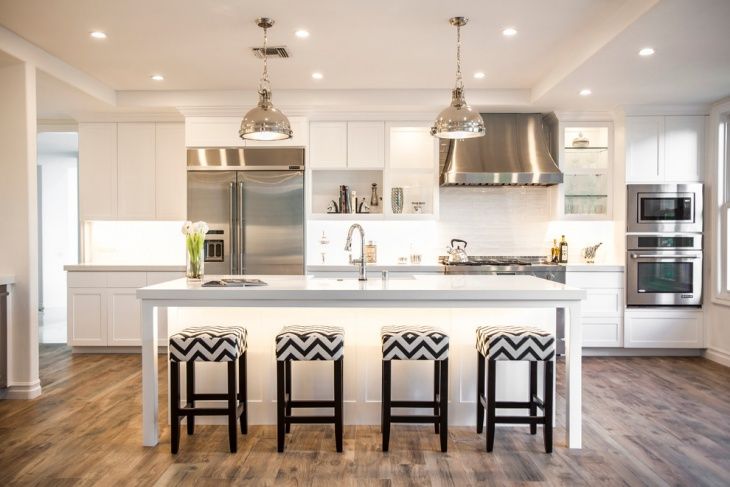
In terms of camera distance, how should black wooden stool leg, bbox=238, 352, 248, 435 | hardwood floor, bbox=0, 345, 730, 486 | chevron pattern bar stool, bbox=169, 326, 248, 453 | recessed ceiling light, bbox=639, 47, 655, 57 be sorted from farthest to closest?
recessed ceiling light, bbox=639, 47, 655, 57
black wooden stool leg, bbox=238, 352, 248, 435
chevron pattern bar stool, bbox=169, 326, 248, 453
hardwood floor, bbox=0, 345, 730, 486

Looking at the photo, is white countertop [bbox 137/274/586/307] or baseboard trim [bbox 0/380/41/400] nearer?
white countertop [bbox 137/274/586/307]

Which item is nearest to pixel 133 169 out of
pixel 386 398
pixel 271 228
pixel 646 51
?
pixel 271 228

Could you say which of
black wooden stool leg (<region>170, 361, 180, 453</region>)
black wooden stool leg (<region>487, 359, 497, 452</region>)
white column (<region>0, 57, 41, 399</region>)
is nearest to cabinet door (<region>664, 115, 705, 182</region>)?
black wooden stool leg (<region>487, 359, 497, 452</region>)

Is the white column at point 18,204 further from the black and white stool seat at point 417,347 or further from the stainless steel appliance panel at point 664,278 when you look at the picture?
the stainless steel appliance panel at point 664,278

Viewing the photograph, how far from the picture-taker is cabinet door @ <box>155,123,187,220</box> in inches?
230

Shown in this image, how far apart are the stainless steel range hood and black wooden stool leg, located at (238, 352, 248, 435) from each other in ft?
10.2

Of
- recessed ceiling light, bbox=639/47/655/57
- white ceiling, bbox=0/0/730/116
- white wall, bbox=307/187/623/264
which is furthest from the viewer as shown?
white wall, bbox=307/187/623/264

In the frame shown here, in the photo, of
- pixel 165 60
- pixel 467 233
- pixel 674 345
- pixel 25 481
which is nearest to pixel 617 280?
pixel 674 345

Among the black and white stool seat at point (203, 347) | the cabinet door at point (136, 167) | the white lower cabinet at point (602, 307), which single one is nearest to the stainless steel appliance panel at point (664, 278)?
the white lower cabinet at point (602, 307)

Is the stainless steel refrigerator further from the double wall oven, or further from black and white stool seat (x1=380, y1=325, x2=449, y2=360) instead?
the double wall oven

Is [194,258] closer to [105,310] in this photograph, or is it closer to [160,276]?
[160,276]

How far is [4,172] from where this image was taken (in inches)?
161

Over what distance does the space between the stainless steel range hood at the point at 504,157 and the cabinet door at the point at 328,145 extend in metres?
1.10

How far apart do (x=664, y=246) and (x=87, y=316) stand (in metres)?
5.99
